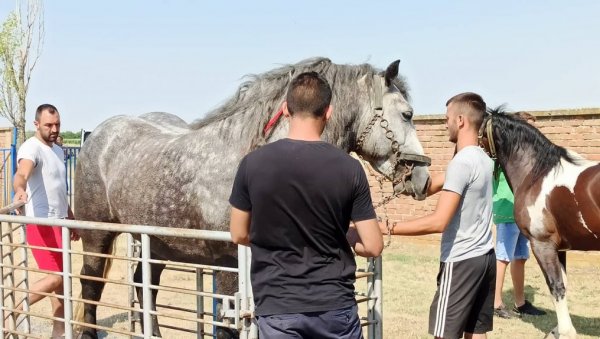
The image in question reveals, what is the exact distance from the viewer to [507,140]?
714 centimetres

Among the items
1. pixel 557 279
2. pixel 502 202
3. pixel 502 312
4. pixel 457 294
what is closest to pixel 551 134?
pixel 502 202

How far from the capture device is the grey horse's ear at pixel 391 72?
420 cm

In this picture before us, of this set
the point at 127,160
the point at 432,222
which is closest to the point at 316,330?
the point at 432,222

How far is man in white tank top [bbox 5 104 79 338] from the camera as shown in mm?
5609

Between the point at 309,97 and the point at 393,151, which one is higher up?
the point at 309,97

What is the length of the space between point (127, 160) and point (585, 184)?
4283 mm

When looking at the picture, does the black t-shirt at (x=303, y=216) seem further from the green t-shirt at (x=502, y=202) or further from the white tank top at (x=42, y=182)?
the green t-shirt at (x=502, y=202)

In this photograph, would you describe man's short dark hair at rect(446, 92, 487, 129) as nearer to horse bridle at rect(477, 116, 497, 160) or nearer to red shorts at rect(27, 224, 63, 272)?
horse bridle at rect(477, 116, 497, 160)

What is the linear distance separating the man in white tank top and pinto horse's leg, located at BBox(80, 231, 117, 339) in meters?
0.30

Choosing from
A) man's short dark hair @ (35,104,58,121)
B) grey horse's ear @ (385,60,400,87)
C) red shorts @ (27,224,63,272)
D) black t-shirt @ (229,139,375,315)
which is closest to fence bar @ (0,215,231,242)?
black t-shirt @ (229,139,375,315)

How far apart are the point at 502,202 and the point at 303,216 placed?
5.99m

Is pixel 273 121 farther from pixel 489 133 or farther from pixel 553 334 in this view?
pixel 553 334

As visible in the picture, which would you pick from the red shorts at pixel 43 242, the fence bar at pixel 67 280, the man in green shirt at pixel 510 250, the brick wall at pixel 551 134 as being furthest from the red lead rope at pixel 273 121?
the brick wall at pixel 551 134

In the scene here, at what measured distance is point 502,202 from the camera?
807 cm
